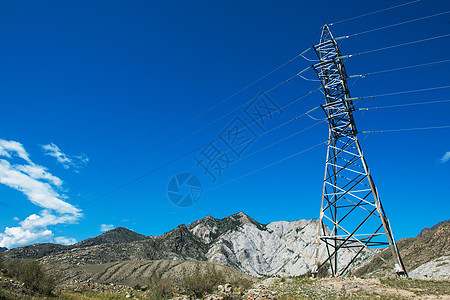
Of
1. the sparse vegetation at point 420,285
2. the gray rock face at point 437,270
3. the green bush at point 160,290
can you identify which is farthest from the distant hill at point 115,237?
the sparse vegetation at point 420,285

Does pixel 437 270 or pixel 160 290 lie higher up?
pixel 437 270

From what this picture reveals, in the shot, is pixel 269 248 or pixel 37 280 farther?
pixel 269 248

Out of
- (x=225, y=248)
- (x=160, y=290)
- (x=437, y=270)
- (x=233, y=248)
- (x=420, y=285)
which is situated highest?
(x=233, y=248)

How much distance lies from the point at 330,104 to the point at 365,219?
27.9 ft

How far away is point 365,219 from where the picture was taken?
16.3 meters

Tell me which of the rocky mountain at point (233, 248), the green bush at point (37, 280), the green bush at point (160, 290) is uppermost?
the rocky mountain at point (233, 248)

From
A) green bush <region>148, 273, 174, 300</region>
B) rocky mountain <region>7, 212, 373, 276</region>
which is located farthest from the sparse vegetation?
rocky mountain <region>7, 212, 373, 276</region>

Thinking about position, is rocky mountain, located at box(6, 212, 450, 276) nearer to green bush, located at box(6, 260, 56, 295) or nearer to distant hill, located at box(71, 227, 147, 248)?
distant hill, located at box(71, 227, 147, 248)

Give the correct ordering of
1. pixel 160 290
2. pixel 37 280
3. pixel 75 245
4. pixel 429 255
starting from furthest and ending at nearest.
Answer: pixel 75 245 → pixel 429 255 → pixel 160 290 → pixel 37 280

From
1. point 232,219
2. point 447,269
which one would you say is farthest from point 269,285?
point 232,219

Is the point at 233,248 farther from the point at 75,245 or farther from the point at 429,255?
the point at 429,255

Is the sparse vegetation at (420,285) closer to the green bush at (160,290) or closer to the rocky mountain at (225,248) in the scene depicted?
the green bush at (160,290)

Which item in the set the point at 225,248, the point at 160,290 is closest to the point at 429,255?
the point at 160,290

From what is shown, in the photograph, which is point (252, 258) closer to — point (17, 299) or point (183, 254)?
point (183, 254)
